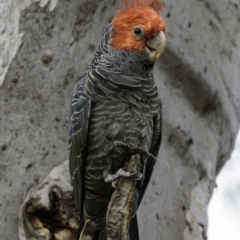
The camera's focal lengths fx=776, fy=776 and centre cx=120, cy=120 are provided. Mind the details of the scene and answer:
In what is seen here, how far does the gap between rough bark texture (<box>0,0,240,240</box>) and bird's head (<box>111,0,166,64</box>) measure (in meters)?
0.31

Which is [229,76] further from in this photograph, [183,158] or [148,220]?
[148,220]

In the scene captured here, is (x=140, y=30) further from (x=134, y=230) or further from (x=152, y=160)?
(x=134, y=230)

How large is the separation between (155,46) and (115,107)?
0.32 metres

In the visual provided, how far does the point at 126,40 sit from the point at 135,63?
11cm

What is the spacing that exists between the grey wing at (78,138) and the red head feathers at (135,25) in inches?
10.9

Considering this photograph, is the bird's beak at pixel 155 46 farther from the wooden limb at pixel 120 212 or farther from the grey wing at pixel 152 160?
the wooden limb at pixel 120 212

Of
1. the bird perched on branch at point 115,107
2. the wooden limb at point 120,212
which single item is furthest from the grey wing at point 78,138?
the wooden limb at point 120,212

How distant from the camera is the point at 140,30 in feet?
10.8

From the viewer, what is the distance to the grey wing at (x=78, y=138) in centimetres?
337

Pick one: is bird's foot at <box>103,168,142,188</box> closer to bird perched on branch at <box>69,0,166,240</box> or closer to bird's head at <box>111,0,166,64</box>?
bird perched on branch at <box>69,0,166,240</box>

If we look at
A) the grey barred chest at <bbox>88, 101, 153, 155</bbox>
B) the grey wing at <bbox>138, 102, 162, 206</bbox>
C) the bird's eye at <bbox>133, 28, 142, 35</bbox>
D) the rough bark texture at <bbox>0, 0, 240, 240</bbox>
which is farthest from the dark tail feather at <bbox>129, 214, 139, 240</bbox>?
the bird's eye at <bbox>133, 28, 142, 35</bbox>

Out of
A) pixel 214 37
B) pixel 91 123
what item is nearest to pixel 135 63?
pixel 91 123

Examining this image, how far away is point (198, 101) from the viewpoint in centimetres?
402

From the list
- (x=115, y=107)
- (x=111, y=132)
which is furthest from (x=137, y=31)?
(x=111, y=132)
